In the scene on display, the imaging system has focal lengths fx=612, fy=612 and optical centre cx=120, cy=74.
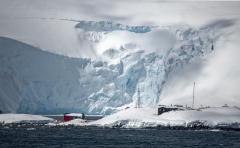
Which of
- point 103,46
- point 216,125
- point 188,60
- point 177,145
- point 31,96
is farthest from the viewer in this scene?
point 103,46

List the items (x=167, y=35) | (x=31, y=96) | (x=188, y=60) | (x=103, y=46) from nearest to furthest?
(x=31, y=96) → (x=188, y=60) → (x=167, y=35) → (x=103, y=46)

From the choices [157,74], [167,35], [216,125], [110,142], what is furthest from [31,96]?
[110,142]

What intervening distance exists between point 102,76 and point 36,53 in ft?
63.6

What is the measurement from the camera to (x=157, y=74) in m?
161

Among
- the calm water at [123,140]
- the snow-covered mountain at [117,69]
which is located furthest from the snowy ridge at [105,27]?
the calm water at [123,140]

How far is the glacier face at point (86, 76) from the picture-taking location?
14700cm

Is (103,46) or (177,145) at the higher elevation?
(103,46)

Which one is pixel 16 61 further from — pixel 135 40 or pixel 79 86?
pixel 135 40

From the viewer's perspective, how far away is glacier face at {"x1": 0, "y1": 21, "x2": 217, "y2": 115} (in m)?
147

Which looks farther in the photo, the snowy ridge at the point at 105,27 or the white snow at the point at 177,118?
the snowy ridge at the point at 105,27

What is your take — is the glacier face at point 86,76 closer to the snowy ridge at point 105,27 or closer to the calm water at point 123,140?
the snowy ridge at point 105,27

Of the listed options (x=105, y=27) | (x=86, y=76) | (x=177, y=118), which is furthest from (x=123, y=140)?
(x=105, y=27)

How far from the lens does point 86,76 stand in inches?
6393

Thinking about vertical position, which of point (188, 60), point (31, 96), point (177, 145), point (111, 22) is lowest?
point (177, 145)
